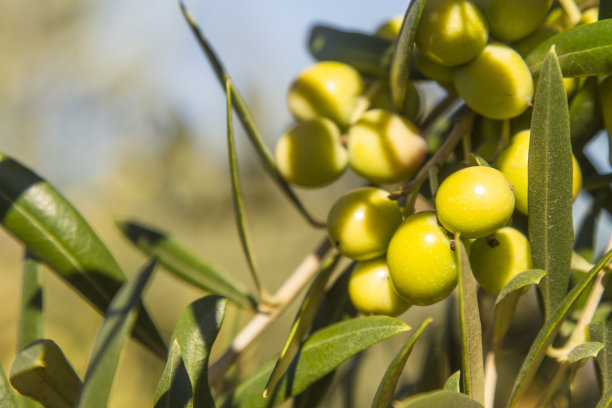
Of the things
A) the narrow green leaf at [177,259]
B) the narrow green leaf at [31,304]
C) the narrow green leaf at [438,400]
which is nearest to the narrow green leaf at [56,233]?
the narrow green leaf at [31,304]

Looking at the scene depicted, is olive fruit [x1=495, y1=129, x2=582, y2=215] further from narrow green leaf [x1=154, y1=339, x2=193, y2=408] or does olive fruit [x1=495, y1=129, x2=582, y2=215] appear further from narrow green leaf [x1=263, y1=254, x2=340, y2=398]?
narrow green leaf [x1=154, y1=339, x2=193, y2=408]

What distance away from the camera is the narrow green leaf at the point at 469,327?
35 cm

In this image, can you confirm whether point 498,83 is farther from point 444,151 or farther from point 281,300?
point 281,300

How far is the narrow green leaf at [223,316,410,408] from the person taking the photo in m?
0.41

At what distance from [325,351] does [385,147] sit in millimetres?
205

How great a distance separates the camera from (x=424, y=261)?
416 mm

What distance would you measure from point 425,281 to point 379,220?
0.27 ft

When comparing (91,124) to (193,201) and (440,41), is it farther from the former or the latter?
(440,41)

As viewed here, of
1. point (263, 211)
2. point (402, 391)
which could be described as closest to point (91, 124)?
point (263, 211)

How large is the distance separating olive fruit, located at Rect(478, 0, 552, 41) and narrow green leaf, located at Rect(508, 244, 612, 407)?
0.76 feet

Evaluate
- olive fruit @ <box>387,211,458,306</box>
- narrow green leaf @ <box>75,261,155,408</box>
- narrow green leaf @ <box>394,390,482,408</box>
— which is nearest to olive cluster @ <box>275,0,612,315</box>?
olive fruit @ <box>387,211,458,306</box>

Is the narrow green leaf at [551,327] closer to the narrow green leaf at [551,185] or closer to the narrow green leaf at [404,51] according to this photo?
the narrow green leaf at [551,185]

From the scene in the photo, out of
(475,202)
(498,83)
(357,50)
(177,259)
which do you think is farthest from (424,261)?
(177,259)

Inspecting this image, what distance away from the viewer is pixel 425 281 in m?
0.42
